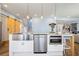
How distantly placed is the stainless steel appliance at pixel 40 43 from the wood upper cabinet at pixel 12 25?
35.9 inches

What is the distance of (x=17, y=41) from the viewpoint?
5.33m

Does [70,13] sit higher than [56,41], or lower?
higher

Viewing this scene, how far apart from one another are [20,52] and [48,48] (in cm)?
105

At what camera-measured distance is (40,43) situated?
18.6ft

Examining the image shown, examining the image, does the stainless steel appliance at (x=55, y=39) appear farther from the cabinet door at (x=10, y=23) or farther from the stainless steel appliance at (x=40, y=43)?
the cabinet door at (x=10, y=23)

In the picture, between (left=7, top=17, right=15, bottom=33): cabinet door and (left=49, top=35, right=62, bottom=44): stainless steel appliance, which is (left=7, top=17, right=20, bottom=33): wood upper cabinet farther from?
(left=49, top=35, right=62, bottom=44): stainless steel appliance

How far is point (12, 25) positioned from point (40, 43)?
1.75 meters

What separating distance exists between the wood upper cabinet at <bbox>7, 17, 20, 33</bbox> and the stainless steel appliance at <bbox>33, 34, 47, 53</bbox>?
911 mm

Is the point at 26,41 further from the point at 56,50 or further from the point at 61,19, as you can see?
the point at 61,19

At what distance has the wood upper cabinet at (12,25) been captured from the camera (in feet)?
20.4

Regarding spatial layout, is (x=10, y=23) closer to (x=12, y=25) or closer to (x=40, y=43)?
(x=12, y=25)

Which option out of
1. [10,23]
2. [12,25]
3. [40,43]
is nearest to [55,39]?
[40,43]

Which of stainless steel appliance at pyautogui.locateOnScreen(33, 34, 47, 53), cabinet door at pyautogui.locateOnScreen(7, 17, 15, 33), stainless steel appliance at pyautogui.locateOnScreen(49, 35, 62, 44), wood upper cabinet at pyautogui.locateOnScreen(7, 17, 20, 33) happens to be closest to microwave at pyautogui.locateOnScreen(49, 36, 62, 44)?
stainless steel appliance at pyautogui.locateOnScreen(49, 35, 62, 44)

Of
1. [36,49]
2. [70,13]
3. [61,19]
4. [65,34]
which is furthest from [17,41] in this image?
[70,13]
